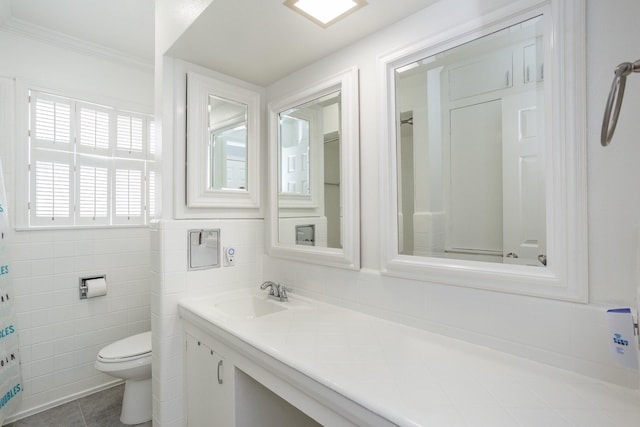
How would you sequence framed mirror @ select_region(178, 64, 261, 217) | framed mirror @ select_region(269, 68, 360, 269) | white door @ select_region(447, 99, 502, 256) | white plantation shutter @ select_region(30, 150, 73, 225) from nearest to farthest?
white door @ select_region(447, 99, 502, 256) < framed mirror @ select_region(269, 68, 360, 269) < framed mirror @ select_region(178, 64, 261, 217) < white plantation shutter @ select_region(30, 150, 73, 225)

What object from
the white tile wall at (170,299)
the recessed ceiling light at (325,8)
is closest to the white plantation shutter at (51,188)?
the white tile wall at (170,299)

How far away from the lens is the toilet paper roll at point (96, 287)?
7.55 ft

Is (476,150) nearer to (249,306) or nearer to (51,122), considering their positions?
(249,306)

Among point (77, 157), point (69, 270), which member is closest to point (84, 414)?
point (69, 270)

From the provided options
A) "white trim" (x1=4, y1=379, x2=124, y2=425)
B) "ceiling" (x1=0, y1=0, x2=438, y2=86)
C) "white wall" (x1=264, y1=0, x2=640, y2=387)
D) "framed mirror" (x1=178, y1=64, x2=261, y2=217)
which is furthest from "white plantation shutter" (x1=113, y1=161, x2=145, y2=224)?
"white wall" (x1=264, y1=0, x2=640, y2=387)

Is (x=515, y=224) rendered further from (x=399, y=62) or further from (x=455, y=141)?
(x=399, y=62)

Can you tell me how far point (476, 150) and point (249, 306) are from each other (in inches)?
58.6

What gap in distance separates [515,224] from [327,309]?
0.94 metres

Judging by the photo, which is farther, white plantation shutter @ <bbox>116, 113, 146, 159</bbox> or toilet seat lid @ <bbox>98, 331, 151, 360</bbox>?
white plantation shutter @ <bbox>116, 113, 146, 159</bbox>

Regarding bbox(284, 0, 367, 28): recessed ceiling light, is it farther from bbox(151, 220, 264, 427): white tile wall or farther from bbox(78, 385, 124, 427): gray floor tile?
bbox(78, 385, 124, 427): gray floor tile

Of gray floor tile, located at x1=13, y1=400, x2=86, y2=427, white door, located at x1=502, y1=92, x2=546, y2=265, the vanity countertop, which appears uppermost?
white door, located at x1=502, y1=92, x2=546, y2=265

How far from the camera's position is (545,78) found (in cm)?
98

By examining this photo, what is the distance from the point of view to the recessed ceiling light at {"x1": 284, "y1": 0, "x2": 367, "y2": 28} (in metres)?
1.26

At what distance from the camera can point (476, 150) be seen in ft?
4.14
